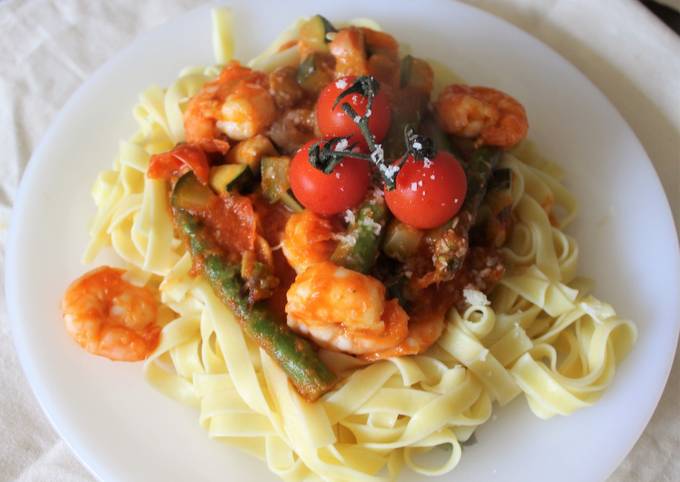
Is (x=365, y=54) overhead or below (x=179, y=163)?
overhead

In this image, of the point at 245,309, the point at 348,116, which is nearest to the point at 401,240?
the point at 348,116

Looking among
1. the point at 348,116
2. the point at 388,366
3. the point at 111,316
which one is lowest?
the point at 111,316

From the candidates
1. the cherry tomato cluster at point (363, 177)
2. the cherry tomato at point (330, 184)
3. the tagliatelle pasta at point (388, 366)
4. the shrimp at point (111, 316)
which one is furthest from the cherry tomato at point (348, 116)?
the shrimp at point (111, 316)

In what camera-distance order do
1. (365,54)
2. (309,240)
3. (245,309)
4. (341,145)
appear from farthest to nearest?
(365,54), (245,309), (309,240), (341,145)

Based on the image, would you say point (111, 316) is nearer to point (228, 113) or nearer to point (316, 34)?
point (228, 113)

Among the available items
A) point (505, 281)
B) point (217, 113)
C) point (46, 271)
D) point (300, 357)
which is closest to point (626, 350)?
point (505, 281)

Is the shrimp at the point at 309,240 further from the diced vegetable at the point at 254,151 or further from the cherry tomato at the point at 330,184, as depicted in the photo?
the diced vegetable at the point at 254,151

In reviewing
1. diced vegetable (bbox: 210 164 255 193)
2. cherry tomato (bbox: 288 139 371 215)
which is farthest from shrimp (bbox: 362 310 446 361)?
diced vegetable (bbox: 210 164 255 193)
